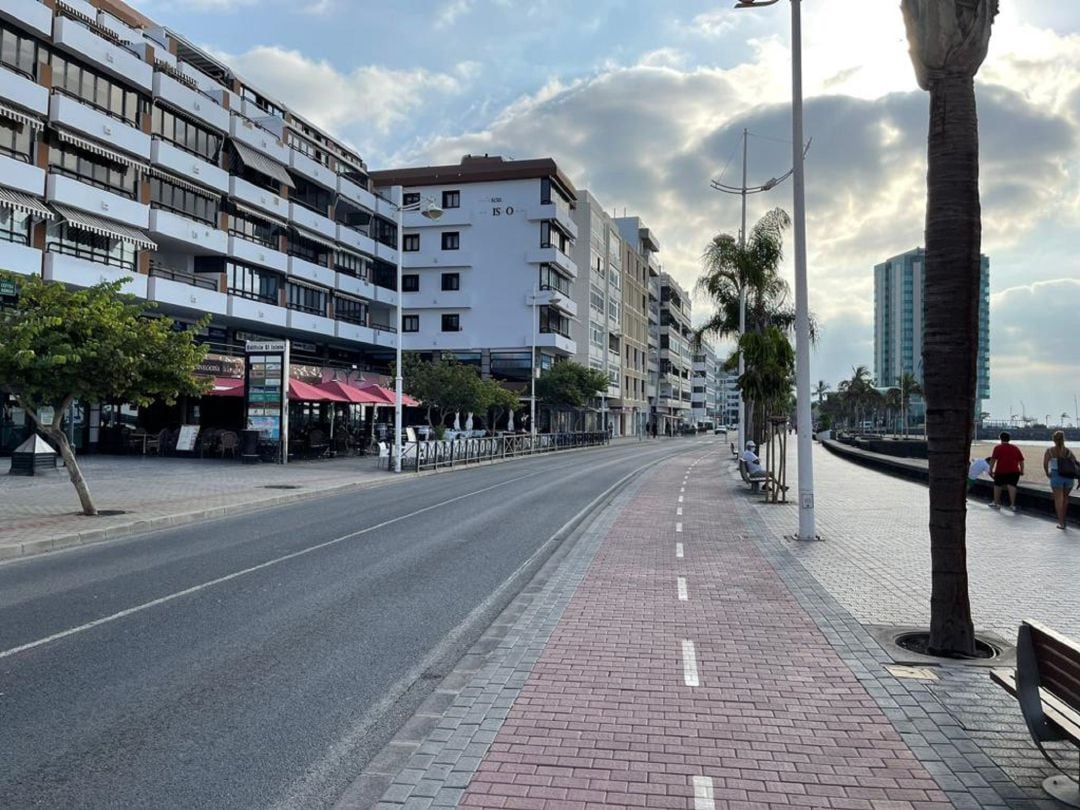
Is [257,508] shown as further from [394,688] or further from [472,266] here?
[472,266]

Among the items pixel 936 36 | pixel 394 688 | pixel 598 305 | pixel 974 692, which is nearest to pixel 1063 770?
pixel 974 692

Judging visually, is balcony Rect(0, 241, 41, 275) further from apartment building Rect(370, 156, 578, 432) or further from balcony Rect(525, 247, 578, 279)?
balcony Rect(525, 247, 578, 279)

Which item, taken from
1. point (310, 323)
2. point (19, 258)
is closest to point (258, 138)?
point (310, 323)

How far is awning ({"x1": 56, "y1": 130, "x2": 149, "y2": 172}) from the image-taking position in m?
31.4

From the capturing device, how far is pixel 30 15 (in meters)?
29.7

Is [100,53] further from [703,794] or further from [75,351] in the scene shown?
[703,794]

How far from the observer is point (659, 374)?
112062mm

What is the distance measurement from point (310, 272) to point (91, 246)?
16.2 meters

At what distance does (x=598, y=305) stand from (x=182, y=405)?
47.3 m

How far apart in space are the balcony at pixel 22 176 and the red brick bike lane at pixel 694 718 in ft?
96.1

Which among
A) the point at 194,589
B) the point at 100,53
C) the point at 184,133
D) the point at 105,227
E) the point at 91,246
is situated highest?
the point at 100,53

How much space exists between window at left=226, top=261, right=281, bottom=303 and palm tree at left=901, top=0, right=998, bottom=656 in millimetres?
39890

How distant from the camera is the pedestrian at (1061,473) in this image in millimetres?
13614

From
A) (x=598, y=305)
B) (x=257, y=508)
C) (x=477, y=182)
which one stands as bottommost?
(x=257, y=508)
